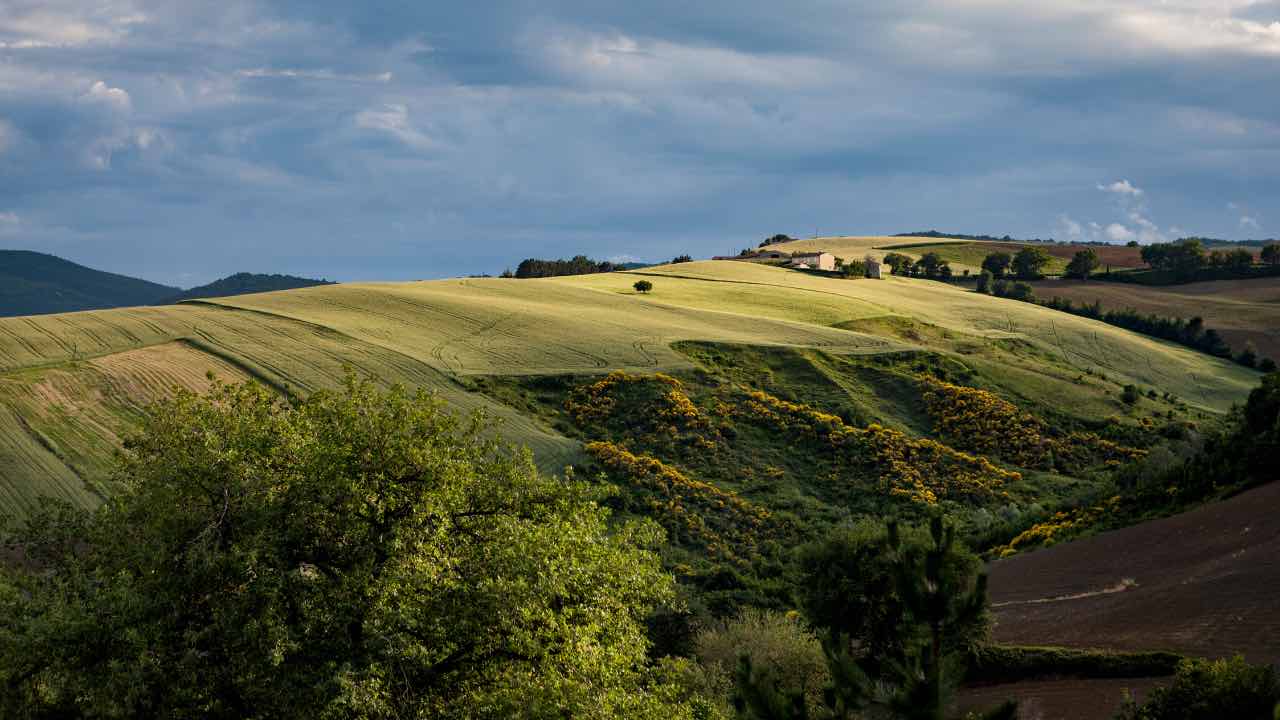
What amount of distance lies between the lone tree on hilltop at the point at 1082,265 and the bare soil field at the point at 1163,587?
122503 millimetres

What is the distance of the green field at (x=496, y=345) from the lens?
5572 cm

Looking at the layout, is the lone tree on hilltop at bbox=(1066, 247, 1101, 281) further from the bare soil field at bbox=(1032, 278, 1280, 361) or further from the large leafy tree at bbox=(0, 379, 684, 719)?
the large leafy tree at bbox=(0, 379, 684, 719)

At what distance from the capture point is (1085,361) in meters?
98.2

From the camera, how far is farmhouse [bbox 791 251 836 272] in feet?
504

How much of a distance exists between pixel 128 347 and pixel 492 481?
55.5m

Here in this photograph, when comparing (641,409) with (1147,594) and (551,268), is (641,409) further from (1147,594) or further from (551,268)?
(551,268)

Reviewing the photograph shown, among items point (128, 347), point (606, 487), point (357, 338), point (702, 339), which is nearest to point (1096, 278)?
point (702, 339)

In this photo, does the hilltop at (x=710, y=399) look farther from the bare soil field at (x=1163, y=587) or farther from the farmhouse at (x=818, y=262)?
the farmhouse at (x=818, y=262)

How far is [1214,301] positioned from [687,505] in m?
104

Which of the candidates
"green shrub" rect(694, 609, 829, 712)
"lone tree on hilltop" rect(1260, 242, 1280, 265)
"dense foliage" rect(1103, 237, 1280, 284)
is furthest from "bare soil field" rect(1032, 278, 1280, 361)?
"green shrub" rect(694, 609, 829, 712)

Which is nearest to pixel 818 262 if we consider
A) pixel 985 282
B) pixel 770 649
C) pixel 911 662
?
pixel 985 282

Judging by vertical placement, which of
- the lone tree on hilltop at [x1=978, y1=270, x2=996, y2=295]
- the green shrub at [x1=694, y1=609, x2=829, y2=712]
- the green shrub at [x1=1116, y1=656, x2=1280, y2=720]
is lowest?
the green shrub at [x1=694, y1=609, x2=829, y2=712]

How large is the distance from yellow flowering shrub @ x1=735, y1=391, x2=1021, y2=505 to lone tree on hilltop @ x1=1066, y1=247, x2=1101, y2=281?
104 meters

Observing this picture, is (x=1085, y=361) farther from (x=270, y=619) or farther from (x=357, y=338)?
(x=270, y=619)
